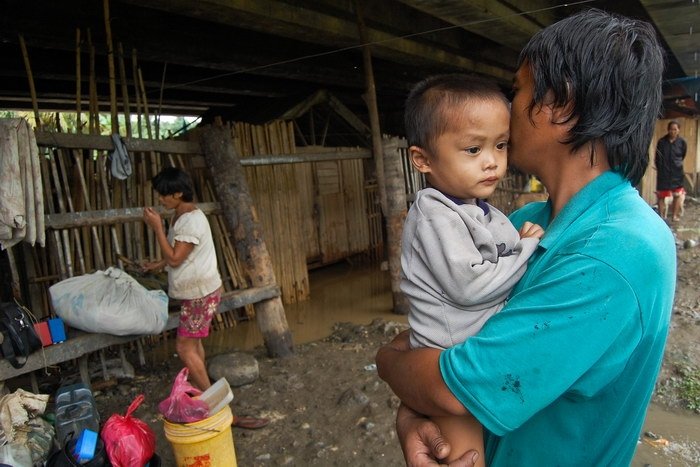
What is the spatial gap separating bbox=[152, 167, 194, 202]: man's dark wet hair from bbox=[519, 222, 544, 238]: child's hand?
9.78ft

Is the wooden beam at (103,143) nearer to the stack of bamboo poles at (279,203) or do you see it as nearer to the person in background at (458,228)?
the stack of bamboo poles at (279,203)

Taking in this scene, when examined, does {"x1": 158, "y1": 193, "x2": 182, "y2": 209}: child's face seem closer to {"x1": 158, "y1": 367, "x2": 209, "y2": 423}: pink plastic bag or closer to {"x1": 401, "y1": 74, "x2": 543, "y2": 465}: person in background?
{"x1": 158, "y1": 367, "x2": 209, "y2": 423}: pink plastic bag

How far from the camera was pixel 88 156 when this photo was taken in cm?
453

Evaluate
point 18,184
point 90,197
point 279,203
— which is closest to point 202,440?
point 18,184

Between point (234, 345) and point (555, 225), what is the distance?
16.3 feet

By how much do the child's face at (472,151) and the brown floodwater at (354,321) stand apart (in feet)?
9.31

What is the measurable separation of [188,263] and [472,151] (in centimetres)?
295

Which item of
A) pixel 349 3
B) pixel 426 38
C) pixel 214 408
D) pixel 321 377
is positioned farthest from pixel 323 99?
pixel 214 408

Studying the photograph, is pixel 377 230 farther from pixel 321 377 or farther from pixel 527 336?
Answer: pixel 527 336

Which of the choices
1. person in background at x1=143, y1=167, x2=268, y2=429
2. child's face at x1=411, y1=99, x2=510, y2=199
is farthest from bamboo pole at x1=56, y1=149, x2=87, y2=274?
child's face at x1=411, y1=99, x2=510, y2=199

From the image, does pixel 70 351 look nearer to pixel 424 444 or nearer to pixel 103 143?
pixel 103 143

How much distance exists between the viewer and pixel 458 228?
123 centimetres

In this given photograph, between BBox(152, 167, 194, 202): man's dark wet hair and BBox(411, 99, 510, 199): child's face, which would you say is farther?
BBox(152, 167, 194, 202): man's dark wet hair

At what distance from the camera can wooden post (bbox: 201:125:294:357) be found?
4.79 m
